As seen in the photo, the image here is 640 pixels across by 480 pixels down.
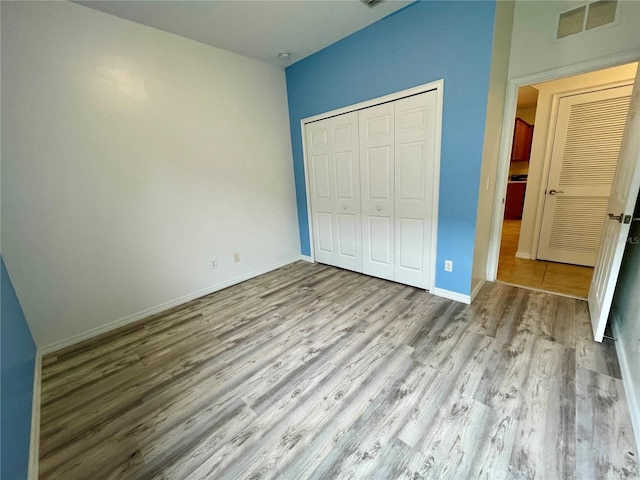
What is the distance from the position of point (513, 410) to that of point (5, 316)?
2912 mm

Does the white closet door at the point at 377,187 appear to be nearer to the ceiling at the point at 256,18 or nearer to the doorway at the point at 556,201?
the ceiling at the point at 256,18

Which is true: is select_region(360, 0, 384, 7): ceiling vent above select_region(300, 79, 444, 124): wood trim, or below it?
above

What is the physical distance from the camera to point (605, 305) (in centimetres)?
175

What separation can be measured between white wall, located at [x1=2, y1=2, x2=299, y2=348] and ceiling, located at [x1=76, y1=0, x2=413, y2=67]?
0.50ft

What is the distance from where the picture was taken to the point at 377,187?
2875mm

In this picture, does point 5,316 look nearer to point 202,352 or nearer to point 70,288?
point 70,288

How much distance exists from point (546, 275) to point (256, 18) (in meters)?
4.12

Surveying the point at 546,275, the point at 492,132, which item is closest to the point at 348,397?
the point at 492,132

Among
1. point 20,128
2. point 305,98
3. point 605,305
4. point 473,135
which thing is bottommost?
point 605,305

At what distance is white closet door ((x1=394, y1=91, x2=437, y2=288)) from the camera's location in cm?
238

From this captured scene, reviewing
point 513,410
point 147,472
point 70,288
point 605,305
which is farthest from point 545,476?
point 70,288

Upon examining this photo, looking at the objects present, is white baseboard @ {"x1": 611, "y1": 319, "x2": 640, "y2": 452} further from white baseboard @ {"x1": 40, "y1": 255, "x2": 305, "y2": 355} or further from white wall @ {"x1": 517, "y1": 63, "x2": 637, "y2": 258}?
white baseboard @ {"x1": 40, "y1": 255, "x2": 305, "y2": 355}

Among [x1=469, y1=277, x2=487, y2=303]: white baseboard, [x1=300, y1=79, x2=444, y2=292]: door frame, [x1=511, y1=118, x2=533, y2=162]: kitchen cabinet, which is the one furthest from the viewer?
[x1=511, y1=118, x2=533, y2=162]: kitchen cabinet

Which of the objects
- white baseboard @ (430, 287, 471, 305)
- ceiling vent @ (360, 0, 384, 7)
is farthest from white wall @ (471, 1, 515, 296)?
ceiling vent @ (360, 0, 384, 7)
